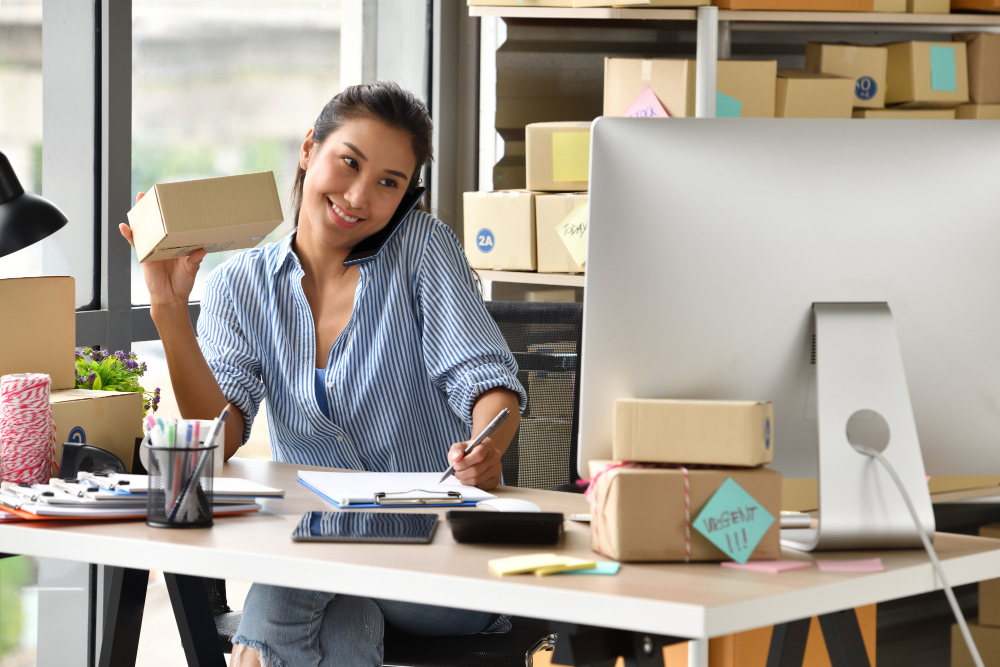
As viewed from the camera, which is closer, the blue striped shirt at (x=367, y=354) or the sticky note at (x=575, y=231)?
the blue striped shirt at (x=367, y=354)

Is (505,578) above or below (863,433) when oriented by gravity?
below

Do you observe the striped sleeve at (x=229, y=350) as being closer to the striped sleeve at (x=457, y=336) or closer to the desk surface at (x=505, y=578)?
the striped sleeve at (x=457, y=336)

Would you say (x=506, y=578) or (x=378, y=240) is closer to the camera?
(x=506, y=578)

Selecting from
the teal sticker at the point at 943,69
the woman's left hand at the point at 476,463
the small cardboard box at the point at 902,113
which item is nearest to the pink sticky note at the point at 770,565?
the woman's left hand at the point at 476,463

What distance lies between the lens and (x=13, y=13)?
198 centimetres

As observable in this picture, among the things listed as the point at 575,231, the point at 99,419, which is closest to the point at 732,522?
the point at 99,419

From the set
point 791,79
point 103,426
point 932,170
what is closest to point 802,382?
point 932,170

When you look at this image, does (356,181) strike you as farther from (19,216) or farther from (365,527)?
(365,527)

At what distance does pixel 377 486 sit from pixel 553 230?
4.48ft

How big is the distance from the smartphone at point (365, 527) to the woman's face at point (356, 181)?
0.66 meters

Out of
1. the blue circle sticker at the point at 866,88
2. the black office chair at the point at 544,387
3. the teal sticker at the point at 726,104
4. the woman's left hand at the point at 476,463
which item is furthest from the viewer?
the blue circle sticker at the point at 866,88

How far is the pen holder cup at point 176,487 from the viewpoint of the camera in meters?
1.10

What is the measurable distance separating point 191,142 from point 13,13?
0.56 meters

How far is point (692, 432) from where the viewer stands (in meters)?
1.02
